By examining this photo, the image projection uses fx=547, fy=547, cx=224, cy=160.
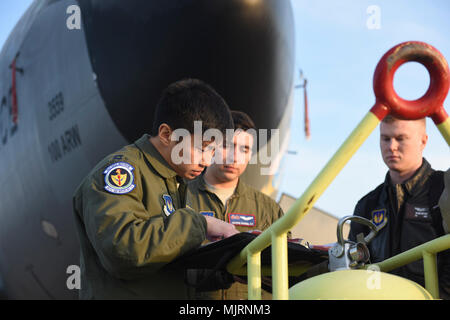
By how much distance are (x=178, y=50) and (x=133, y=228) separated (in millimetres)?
2548

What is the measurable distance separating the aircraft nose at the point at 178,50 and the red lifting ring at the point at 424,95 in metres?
2.85

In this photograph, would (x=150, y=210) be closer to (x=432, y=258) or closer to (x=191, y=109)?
(x=191, y=109)

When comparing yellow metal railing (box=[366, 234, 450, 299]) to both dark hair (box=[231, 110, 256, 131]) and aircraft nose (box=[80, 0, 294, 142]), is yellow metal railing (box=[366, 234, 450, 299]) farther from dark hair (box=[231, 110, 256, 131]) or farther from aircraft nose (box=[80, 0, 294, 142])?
aircraft nose (box=[80, 0, 294, 142])

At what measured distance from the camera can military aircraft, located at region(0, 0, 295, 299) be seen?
12.5 ft

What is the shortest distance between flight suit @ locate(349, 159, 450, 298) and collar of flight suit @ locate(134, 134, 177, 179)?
1.05 m

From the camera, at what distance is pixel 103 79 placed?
4035mm

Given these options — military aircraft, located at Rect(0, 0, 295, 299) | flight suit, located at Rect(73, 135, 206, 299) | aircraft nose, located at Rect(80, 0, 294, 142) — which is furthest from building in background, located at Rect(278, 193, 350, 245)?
flight suit, located at Rect(73, 135, 206, 299)

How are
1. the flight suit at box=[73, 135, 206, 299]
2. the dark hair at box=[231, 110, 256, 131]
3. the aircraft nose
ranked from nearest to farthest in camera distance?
the flight suit at box=[73, 135, 206, 299] → the dark hair at box=[231, 110, 256, 131] → the aircraft nose

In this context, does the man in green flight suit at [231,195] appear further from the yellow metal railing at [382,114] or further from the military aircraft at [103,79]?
the yellow metal railing at [382,114]

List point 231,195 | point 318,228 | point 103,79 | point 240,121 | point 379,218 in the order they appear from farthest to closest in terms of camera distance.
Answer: point 318,228
point 103,79
point 240,121
point 231,195
point 379,218

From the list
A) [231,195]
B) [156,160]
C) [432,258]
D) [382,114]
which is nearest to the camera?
[382,114]

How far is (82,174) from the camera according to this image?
4383 millimetres

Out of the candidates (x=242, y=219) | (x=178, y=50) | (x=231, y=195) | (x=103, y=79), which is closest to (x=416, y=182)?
(x=242, y=219)
